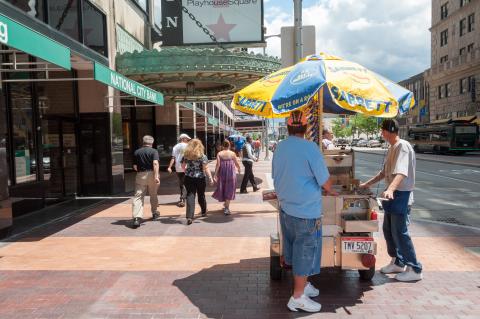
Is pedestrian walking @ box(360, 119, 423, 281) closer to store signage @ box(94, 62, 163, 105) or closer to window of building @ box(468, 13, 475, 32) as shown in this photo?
store signage @ box(94, 62, 163, 105)

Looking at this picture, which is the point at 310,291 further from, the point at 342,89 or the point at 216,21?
the point at 216,21

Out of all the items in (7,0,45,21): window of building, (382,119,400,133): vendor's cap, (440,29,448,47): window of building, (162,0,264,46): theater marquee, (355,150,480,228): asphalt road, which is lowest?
(355,150,480,228): asphalt road

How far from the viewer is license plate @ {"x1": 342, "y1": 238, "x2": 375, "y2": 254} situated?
4.55 metres

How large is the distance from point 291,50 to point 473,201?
23.2 feet

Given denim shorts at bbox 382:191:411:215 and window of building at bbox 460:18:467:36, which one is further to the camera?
window of building at bbox 460:18:467:36

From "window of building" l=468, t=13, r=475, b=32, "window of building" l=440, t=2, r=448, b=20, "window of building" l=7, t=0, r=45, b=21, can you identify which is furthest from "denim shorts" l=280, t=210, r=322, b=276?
"window of building" l=440, t=2, r=448, b=20

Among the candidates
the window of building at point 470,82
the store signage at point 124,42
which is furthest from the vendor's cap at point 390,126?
the window of building at point 470,82

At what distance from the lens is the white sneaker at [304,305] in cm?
406

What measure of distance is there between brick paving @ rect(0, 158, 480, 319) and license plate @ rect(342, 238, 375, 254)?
46 cm

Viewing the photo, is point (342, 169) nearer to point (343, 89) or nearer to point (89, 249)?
point (343, 89)

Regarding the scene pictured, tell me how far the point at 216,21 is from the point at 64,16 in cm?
828

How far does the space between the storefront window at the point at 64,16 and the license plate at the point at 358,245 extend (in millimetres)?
8179

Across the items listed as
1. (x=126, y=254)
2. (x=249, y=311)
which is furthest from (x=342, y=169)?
(x=126, y=254)

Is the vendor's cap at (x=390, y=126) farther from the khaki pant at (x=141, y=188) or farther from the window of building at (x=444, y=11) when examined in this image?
the window of building at (x=444, y=11)
